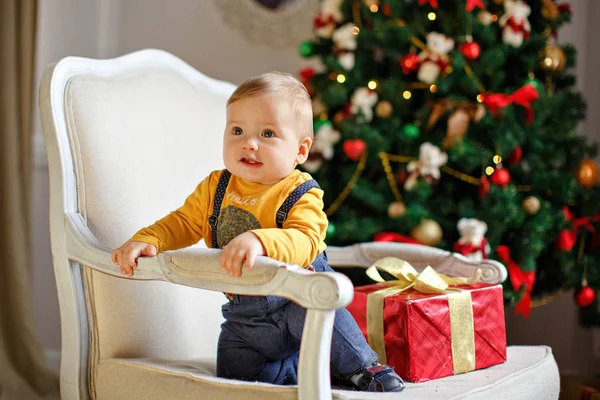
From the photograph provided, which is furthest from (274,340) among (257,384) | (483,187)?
(483,187)

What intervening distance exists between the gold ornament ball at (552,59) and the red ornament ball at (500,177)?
0.40m

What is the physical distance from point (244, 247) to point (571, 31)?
222cm

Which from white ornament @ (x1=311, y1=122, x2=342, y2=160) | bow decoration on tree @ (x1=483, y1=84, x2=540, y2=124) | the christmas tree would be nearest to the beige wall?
the christmas tree

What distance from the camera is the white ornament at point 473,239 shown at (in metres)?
2.08

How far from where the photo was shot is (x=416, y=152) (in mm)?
2223

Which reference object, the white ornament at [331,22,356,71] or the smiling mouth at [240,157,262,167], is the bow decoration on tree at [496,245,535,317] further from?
the smiling mouth at [240,157,262,167]

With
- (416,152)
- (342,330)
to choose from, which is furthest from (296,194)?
(416,152)

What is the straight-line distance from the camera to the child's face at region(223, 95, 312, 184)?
1.21 m

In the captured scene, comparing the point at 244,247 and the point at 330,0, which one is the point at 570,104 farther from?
the point at 244,247

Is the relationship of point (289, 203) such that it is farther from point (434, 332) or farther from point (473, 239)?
point (473, 239)

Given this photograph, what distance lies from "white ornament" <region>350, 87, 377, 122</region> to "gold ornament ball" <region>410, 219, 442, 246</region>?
14.4 inches

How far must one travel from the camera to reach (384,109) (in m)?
2.23

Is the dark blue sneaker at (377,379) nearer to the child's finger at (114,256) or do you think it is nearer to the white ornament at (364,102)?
the child's finger at (114,256)

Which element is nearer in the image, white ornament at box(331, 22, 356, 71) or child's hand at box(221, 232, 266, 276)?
child's hand at box(221, 232, 266, 276)
